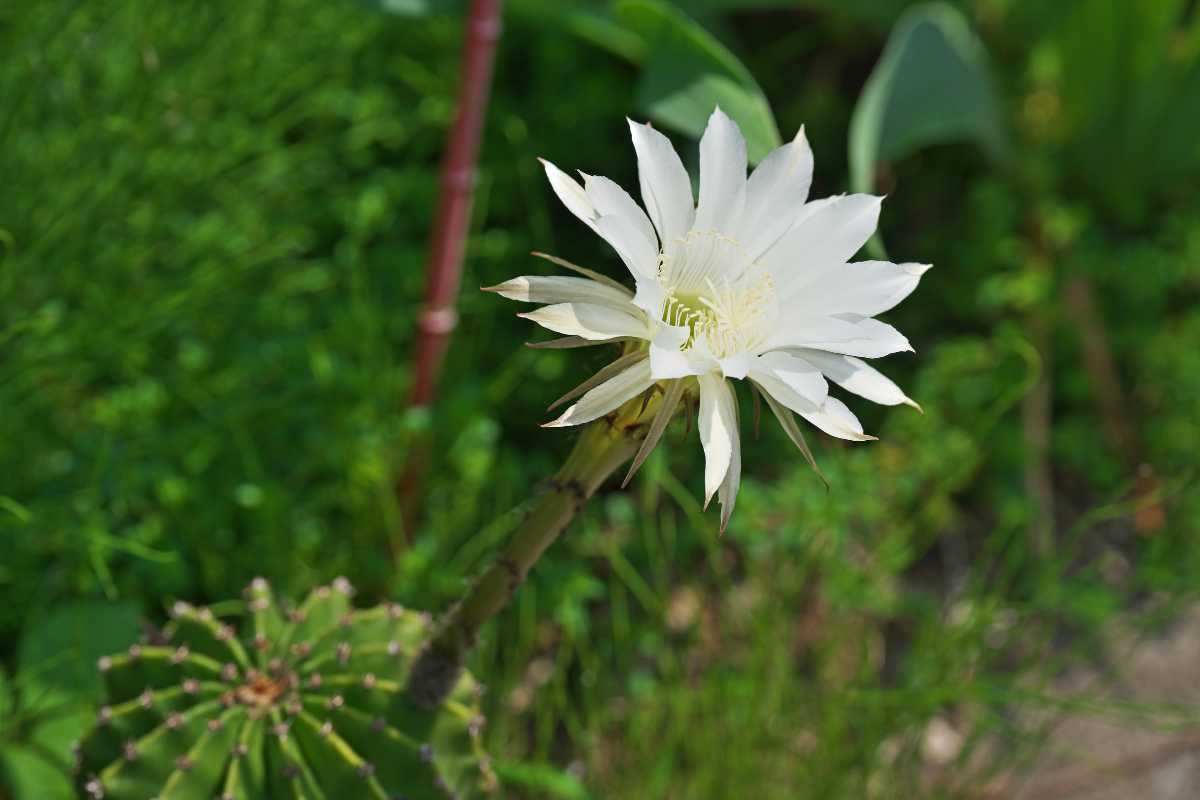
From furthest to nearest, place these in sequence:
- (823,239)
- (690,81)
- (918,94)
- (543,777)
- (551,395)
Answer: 1. (551,395)
2. (918,94)
3. (543,777)
4. (690,81)
5. (823,239)

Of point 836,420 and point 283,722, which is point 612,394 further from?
point 283,722

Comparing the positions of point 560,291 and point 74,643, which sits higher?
point 560,291

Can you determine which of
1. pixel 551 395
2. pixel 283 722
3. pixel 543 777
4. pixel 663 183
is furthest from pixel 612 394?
pixel 551 395

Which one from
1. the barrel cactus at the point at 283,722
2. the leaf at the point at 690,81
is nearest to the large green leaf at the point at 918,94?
the leaf at the point at 690,81

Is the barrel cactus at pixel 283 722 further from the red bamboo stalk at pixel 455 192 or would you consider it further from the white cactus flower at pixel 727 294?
the red bamboo stalk at pixel 455 192

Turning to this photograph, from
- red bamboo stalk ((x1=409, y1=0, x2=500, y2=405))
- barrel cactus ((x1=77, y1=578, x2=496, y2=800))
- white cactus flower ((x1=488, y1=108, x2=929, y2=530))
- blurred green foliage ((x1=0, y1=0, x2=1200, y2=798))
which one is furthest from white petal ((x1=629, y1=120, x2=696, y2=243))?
red bamboo stalk ((x1=409, y1=0, x2=500, y2=405))

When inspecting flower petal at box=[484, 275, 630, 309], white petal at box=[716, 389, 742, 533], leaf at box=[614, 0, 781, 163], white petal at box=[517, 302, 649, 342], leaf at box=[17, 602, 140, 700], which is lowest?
leaf at box=[17, 602, 140, 700]

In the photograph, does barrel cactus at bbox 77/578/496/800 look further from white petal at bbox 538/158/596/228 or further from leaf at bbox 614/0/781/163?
leaf at bbox 614/0/781/163
